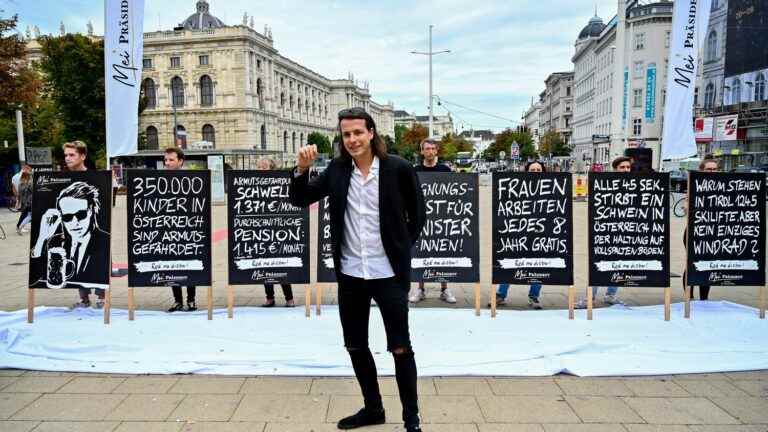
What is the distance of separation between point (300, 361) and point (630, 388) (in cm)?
255

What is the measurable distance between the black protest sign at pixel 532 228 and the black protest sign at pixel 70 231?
398 centimetres

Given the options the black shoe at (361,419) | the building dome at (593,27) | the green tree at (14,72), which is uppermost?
the building dome at (593,27)

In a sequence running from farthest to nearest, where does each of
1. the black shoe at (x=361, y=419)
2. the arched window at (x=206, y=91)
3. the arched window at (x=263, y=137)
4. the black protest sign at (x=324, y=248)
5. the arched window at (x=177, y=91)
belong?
the arched window at (x=263, y=137) → the arched window at (x=177, y=91) → the arched window at (x=206, y=91) → the black protest sign at (x=324, y=248) → the black shoe at (x=361, y=419)

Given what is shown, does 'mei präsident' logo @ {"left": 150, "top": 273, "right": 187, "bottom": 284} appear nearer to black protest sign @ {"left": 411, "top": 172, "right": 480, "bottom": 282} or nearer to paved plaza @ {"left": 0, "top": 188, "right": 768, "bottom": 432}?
paved plaza @ {"left": 0, "top": 188, "right": 768, "bottom": 432}

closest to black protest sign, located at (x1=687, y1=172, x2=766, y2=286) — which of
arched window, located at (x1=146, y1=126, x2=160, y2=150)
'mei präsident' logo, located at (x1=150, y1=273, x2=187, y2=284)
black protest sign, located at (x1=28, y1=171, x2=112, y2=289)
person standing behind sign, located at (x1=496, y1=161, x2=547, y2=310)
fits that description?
person standing behind sign, located at (x1=496, y1=161, x2=547, y2=310)

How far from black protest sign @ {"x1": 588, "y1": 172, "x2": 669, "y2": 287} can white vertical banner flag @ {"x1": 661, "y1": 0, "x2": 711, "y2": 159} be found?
1.01 meters

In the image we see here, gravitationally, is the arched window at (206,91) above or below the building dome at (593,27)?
below

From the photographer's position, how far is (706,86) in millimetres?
40906

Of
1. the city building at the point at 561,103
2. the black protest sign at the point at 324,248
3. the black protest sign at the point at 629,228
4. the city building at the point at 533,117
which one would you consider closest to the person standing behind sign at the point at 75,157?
the black protest sign at the point at 324,248

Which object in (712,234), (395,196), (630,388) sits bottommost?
(630,388)

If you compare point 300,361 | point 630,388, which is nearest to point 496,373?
point 630,388

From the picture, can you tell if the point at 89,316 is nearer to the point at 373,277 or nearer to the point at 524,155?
the point at 373,277

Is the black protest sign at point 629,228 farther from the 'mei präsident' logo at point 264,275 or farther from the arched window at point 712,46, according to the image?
the arched window at point 712,46

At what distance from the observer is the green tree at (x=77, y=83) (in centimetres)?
4069
